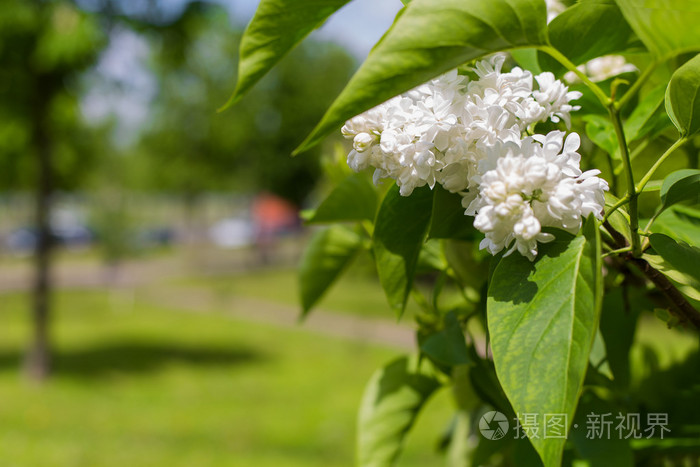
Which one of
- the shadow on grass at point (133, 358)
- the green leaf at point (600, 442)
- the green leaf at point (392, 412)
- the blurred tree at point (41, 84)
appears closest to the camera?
the green leaf at point (600, 442)

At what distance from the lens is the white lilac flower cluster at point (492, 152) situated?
339mm

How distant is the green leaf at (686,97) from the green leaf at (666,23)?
1.8 inches

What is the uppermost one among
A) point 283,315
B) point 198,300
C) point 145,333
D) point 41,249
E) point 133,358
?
point 41,249

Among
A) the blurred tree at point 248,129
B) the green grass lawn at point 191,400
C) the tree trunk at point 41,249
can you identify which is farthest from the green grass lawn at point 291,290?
the tree trunk at point 41,249

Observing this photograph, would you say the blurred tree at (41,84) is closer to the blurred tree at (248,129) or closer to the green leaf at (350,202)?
the green leaf at (350,202)

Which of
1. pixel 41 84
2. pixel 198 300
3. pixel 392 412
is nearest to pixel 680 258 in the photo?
pixel 392 412

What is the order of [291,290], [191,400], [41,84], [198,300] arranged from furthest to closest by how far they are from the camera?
[291,290] < [198,300] < [41,84] < [191,400]

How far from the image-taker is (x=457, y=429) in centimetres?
82

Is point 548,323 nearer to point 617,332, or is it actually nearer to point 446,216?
point 446,216

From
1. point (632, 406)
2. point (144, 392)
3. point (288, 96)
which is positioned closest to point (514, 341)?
point (632, 406)

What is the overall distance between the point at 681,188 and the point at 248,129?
16.2 metres

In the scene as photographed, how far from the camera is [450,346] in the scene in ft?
1.64

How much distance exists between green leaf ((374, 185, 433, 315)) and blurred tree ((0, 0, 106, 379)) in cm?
484

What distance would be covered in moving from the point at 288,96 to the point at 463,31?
56.9 ft
